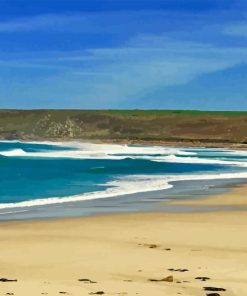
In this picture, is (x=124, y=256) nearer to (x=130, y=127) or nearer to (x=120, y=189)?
(x=120, y=189)

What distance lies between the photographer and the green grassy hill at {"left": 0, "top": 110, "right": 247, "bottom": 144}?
561ft

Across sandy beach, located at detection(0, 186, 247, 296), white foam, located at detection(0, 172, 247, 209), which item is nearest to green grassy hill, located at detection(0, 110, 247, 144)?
white foam, located at detection(0, 172, 247, 209)

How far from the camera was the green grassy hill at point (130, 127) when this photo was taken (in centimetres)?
17088

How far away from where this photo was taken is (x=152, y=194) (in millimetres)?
28047

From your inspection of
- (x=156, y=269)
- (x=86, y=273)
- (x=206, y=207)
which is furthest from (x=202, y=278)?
(x=206, y=207)

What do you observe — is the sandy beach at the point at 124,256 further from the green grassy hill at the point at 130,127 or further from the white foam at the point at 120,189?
the green grassy hill at the point at 130,127

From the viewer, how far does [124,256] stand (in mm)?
12828

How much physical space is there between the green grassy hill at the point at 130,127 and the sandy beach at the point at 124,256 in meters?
144

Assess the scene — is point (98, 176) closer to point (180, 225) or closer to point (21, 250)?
point (180, 225)

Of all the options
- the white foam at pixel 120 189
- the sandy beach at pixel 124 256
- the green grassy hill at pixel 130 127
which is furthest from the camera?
the green grassy hill at pixel 130 127

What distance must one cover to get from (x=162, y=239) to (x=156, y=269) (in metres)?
3.50

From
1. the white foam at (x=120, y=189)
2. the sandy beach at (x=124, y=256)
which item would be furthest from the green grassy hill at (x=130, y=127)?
the sandy beach at (x=124, y=256)

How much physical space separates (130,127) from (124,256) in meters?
170

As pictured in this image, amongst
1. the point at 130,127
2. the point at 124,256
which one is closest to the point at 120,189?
the point at 124,256
